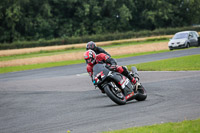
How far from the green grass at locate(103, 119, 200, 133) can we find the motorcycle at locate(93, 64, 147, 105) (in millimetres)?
3050

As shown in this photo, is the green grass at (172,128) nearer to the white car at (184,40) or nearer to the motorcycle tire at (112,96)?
the motorcycle tire at (112,96)

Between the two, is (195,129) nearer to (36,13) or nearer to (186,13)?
(36,13)

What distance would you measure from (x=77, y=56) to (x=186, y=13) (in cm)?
4924

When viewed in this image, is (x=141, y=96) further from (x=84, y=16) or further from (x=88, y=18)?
(x=88, y=18)

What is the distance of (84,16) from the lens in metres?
78.7

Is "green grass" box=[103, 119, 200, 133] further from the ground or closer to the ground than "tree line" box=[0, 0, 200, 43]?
further from the ground

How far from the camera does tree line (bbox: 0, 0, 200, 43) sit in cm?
7075

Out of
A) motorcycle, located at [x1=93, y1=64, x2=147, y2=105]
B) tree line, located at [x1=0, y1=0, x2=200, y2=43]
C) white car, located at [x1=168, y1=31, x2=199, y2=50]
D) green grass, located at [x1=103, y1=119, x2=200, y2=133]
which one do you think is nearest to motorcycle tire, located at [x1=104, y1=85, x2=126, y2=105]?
motorcycle, located at [x1=93, y1=64, x2=147, y2=105]

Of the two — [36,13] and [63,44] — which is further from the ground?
[36,13]

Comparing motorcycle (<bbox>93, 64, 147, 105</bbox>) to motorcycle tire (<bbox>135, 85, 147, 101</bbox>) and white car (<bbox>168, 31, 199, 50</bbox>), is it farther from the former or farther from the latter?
A: white car (<bbox>168, 31, 199, 50</bbox>)

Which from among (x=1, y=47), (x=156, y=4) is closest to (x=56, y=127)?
(x=1, y=47)

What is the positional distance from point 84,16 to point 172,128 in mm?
73623

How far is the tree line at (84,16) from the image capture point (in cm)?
7075

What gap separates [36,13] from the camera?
76.2 meters
